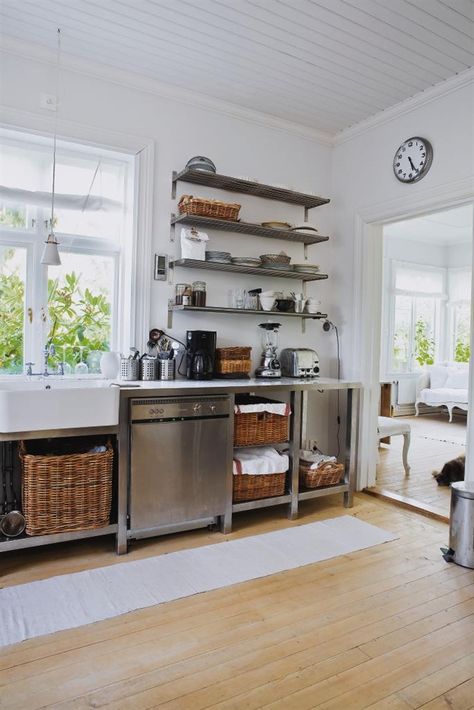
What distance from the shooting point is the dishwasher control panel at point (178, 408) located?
8.76 ft

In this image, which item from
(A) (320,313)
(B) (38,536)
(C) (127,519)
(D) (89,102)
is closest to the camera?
(B) (38,536)

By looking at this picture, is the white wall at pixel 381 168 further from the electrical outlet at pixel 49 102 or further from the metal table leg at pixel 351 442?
the electrical outlet at pixel 49 102

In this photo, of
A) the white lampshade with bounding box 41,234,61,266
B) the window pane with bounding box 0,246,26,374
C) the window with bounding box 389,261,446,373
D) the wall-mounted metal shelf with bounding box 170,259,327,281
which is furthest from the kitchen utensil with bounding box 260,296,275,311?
the window with bounding box 389,261,446,373

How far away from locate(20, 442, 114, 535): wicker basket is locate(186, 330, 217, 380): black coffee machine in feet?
2.69

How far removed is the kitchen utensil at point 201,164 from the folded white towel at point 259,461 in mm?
1885

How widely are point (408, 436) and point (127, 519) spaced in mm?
2868

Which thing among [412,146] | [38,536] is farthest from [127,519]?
[412,146]

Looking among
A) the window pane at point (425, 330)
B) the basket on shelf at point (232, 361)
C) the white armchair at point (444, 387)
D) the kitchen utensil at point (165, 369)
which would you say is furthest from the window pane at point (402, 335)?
the kitchen utensil at point (165, 369)

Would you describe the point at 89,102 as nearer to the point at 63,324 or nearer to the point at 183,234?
the point at 183,234

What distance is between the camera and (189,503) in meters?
2.84

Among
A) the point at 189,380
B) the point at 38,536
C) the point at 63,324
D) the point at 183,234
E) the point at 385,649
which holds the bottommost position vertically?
the point at 385,649

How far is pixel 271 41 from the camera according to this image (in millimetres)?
2781

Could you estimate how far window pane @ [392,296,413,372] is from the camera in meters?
8.06

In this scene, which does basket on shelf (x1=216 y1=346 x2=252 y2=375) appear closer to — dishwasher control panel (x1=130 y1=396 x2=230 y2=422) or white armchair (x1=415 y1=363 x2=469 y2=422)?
dishwasher control panel (x1=130 y1=396 x2=230 y2=422)
